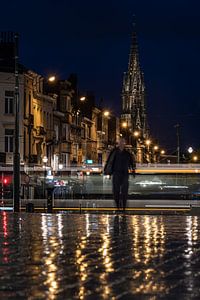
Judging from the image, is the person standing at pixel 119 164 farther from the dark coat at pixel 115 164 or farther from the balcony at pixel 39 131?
the balcony at pixel 39 131

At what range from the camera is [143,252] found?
11.9m

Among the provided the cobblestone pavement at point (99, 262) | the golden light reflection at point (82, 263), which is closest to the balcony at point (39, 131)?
the cobblestone pavement at point (99, 262)

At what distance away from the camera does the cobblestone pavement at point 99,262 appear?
8.45 metres

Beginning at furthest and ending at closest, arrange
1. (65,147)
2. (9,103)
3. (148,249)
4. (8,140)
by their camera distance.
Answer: (65,147) < (9,103) < (8,140) < (148,249)

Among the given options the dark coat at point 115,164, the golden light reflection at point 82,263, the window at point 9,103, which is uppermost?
the window at point 9,103

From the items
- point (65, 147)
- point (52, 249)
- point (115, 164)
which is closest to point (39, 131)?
point (65, 147)

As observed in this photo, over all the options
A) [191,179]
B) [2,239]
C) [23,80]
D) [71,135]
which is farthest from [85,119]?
[2,239]

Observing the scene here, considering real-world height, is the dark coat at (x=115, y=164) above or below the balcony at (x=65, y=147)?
below

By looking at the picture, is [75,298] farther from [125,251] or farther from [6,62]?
[6,62]

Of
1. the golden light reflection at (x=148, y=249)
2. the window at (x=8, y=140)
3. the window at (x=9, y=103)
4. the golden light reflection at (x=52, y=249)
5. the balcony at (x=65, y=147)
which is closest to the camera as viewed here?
the golden light reflection at (x=148, y=249)

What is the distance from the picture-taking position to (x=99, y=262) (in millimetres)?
10734

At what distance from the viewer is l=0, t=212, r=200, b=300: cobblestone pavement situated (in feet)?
27.7

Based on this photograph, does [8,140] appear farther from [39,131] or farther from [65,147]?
[65,147]

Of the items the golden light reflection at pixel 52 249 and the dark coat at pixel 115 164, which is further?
the dark coat at pixel 115 164
